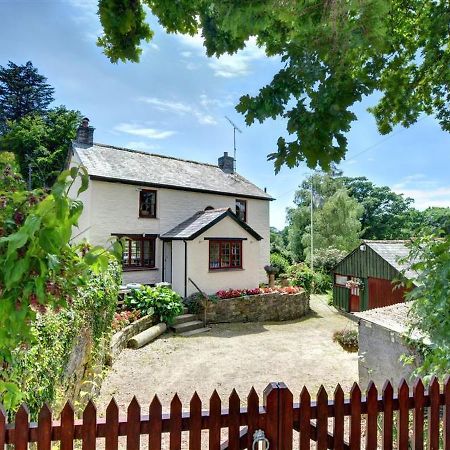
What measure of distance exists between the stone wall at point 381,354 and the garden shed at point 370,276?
806cm

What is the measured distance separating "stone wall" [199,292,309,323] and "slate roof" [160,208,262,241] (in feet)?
11.3

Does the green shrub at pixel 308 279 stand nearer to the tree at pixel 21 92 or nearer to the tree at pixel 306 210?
the tree at pixel 306 210

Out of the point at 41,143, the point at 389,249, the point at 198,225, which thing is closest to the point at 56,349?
the point at 198,225

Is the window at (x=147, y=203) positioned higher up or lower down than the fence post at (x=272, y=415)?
higher up

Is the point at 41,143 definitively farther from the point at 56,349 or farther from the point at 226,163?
the point at 56,349

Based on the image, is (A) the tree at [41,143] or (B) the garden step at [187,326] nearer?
(B) the garden step at [187,326]

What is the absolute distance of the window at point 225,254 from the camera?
52.9 feet

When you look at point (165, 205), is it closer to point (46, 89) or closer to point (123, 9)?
point (123, 9)

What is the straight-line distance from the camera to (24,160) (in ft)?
97.1

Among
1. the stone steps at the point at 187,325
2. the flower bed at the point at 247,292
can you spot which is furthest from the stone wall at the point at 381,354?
the flower bed at the point at 247,292

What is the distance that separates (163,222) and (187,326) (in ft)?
21.6

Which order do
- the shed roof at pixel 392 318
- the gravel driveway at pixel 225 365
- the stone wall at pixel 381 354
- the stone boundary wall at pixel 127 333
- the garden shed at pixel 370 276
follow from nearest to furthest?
the stone wall at pixel 381 354
the shed roof at pixel 392 318
the gravel driveway at pixel 225 365
the stone boundary wall at pixel 127 333
the garden shed at pixel 370 276

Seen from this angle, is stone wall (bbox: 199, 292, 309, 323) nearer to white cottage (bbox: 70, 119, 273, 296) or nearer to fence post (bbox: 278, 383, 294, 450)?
white cottage (bbox: 70, 119, 273, 296)

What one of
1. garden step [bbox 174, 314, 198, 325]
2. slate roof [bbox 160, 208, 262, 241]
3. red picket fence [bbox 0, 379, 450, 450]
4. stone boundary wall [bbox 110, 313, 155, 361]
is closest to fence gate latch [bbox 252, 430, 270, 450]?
red picket fence [bbox 0, 379, 450, 450]
